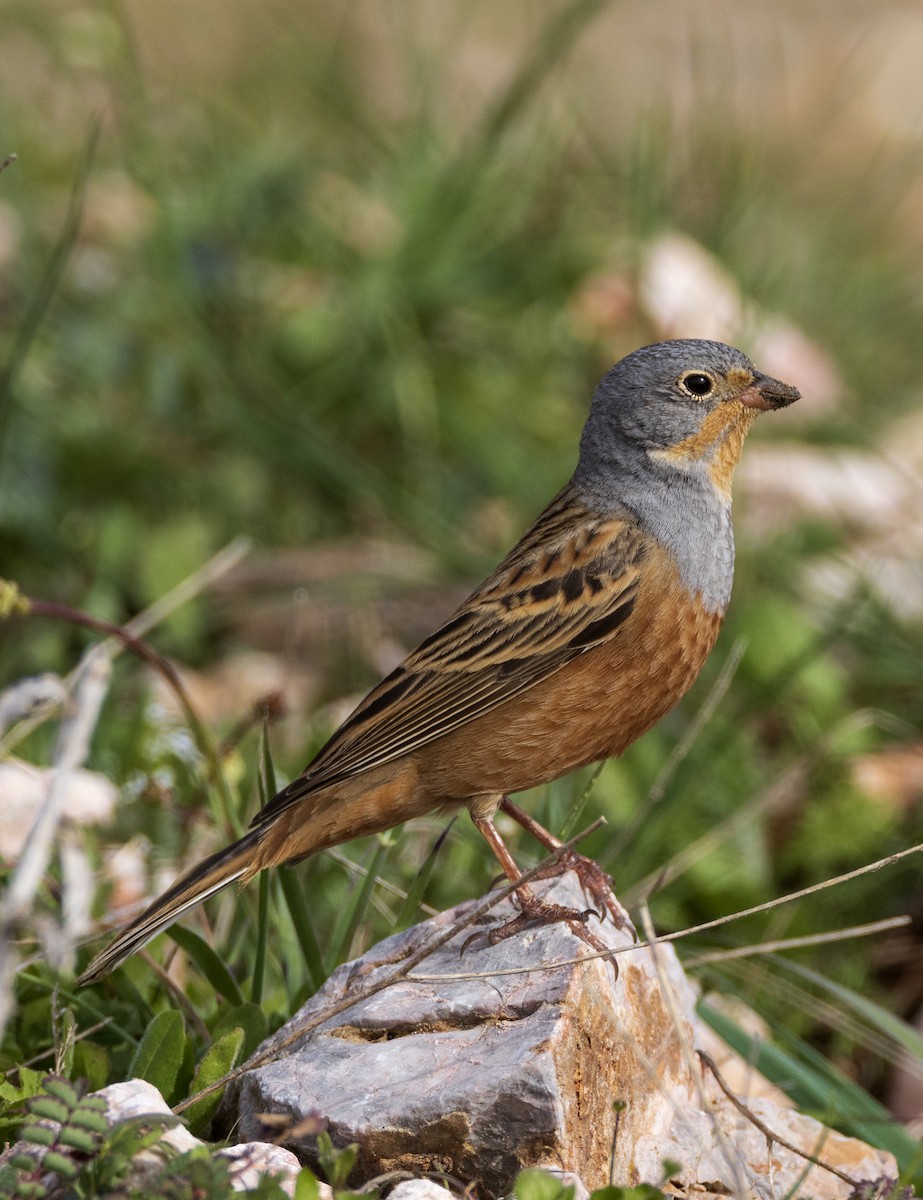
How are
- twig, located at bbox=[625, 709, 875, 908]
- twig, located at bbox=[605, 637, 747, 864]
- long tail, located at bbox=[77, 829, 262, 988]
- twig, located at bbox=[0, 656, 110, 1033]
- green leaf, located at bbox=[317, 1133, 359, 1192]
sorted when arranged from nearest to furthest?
twig, located at bbox=[0, 656, 110, 1033] → green leaf, located at bbox=[317, 1133, 359, 1192] → long tail, located at bbox=[77, 829, 262, 988] → twig, located at bbox=[605, 637, 747, 864] → twig, located at bbox=[625, 709, 875, 908]

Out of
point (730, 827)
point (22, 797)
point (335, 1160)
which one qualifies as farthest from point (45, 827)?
point (730, 827)

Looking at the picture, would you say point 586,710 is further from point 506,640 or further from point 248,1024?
point 248,1024

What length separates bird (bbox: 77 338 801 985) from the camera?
424 centimetres

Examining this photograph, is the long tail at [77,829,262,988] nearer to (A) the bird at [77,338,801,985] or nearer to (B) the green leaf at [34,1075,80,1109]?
(A) the bird at [77,338,801,985]

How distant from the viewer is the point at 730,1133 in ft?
12.3

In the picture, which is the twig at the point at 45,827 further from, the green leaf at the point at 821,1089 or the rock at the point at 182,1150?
the green leaf at the point at 821,1089

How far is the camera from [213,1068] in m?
3.56

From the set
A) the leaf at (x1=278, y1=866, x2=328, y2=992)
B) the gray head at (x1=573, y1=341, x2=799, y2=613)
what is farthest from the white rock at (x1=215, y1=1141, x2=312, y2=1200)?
the gray head at (x1=573, y1=341, x2=799, y2=613)

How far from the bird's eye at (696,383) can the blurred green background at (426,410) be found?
3.77 ft

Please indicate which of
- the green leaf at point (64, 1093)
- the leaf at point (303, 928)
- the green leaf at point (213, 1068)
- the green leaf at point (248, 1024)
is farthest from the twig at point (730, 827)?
the green leaf at point (64, 1093)

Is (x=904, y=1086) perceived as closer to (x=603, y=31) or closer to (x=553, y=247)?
(x=553, y=247)

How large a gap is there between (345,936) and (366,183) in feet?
19.2

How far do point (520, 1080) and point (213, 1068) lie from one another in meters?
0.70

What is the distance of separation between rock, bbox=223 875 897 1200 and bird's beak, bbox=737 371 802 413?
5.54 feet
